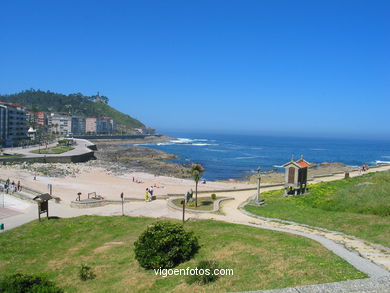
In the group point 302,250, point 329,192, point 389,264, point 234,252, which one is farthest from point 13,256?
point 329,192

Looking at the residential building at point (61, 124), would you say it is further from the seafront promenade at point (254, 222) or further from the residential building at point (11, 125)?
the seafront promenade at point (254, 222)

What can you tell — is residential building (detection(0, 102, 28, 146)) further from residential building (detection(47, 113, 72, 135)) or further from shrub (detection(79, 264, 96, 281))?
shrub (detection(79, 264, 96, 281))

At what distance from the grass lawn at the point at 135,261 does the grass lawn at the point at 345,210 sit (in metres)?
4.04

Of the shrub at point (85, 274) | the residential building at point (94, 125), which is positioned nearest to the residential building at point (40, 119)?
the residential building at point (94, 125)

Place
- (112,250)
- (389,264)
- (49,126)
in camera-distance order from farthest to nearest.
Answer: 1. (49,126)
2. (112,250)
3. (389,264)

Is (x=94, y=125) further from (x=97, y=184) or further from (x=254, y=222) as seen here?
(x=254, y=222)

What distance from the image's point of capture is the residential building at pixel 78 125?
175 m

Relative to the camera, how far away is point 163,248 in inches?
508

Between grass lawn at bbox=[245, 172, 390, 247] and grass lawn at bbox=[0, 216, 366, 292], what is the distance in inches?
159

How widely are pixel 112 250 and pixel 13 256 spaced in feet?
15.7

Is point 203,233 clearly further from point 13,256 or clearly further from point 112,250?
point 13,256

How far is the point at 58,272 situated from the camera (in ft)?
46.6

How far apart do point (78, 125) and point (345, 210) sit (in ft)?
565

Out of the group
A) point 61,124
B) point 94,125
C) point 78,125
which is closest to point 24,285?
point 61,124
